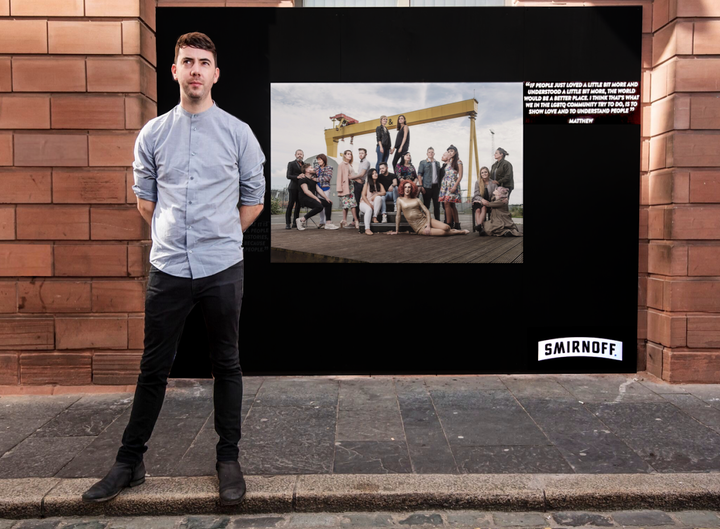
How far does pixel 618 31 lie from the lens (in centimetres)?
571

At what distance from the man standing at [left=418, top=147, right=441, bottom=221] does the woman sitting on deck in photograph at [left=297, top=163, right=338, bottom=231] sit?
93cm

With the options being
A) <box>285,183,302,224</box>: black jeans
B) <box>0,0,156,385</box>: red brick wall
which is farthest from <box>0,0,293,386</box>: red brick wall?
<box>285,183,302,224</box>: black jeans

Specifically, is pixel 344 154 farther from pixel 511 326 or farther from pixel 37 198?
pixel 37 198

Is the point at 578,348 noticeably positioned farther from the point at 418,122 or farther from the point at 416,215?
the point at 418,122

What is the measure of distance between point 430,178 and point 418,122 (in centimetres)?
53

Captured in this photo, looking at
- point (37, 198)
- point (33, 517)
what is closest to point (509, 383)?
point (33, 517)

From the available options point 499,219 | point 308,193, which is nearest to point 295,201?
point 308,193

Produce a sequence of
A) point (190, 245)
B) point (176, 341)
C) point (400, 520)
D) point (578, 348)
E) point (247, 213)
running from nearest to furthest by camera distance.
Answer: point (400, 520)
point (190, 245)
point (176, 341)
point (247, 213)
point (578, 348)

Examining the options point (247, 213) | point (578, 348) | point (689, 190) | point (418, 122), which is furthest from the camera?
point (578, 348)

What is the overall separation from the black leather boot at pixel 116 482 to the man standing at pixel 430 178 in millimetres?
3405

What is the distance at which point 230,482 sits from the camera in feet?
10.9

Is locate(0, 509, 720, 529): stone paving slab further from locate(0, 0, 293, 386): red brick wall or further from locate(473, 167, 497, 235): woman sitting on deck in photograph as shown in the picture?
locate(473, 167, 497, 235): woman sitting on deck in photograph

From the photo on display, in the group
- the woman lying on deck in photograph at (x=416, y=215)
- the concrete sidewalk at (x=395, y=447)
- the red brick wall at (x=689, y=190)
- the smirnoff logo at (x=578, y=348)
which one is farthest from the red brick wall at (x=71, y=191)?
the red brick wall at (x=689, y=190)

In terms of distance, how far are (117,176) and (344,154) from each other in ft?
6.61
